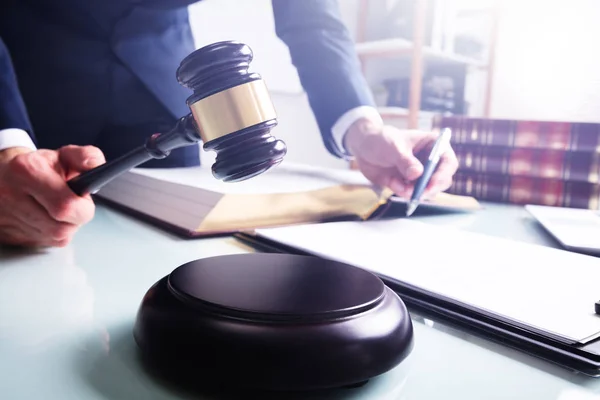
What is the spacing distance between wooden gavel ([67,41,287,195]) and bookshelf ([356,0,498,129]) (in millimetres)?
2256

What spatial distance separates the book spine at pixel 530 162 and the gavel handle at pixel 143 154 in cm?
71

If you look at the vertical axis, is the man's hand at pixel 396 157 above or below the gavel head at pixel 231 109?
below

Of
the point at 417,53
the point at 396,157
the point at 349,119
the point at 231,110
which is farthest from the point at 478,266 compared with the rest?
the point at 417,53

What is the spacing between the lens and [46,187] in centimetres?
50

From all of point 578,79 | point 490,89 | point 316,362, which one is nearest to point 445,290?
point 316,362

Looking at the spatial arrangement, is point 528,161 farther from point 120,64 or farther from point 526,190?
point 120,64

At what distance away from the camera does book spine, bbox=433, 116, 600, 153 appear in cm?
90

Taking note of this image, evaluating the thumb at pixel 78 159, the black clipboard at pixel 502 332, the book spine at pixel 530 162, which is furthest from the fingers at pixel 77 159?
the book spine at pixel 530 162

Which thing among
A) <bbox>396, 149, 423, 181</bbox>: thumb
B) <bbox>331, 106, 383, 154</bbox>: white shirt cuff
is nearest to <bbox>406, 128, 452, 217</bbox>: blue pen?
<bbox>396, 149, 423, 181</bbox>: thumb

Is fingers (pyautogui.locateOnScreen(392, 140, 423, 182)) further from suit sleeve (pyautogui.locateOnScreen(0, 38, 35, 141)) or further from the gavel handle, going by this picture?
suit sleeve (pyautogui.locateOnScreen(0, 38, 35, 141))

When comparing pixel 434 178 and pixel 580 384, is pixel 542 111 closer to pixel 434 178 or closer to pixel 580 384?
pixel 434 178

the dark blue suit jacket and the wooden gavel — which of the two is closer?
the wooden gavel

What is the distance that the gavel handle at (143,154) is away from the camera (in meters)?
0.41

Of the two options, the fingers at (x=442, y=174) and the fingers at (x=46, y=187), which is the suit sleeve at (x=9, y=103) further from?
the fingers at (x=442, y=174)
